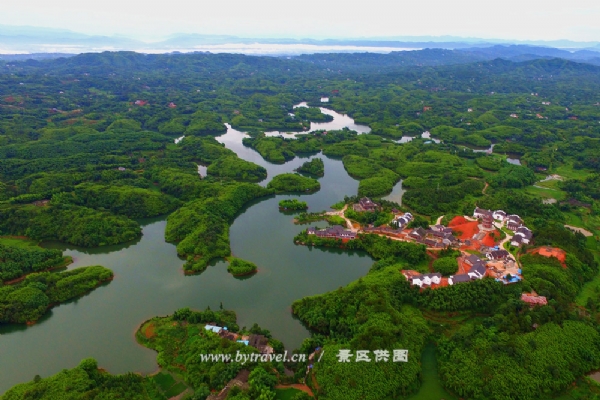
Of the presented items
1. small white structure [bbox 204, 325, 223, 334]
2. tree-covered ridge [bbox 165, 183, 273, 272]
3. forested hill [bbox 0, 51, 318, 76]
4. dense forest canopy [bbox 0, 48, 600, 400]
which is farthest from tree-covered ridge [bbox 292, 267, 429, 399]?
forested hill [bbox 0, 51, 318, 76]

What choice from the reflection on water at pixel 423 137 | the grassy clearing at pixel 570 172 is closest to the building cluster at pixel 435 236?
the grassy clearing at pixel 570 172

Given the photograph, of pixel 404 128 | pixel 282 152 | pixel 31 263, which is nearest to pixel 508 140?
pixel 404 128

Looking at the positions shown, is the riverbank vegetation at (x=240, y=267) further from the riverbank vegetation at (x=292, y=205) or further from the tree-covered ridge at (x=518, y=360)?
the tree-covered ridge at (x=518, y=360)

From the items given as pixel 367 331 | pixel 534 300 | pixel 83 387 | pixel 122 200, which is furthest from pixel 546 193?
pixel 83 387

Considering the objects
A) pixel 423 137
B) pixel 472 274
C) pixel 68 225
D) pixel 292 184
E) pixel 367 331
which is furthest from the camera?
pixel 423 137

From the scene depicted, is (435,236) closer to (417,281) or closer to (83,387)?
(417,281)

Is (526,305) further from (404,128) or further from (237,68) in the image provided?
(237,68)
